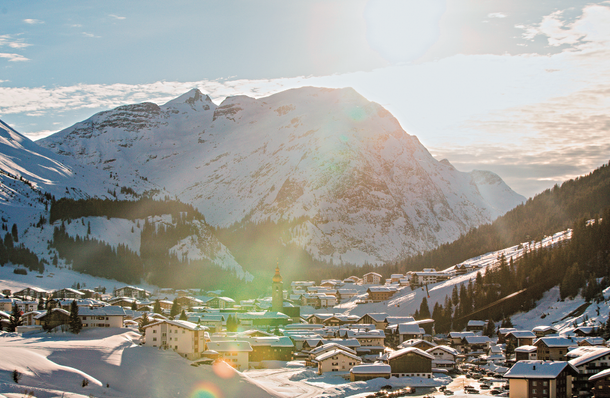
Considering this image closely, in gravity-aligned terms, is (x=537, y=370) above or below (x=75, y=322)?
below

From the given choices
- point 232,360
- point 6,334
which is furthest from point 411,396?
point 6,334

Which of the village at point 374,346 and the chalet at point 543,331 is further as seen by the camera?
the chalet at point 543,331

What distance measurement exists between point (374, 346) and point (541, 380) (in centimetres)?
3838

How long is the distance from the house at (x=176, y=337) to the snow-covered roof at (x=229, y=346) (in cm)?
297

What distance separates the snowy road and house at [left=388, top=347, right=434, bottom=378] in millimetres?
11754

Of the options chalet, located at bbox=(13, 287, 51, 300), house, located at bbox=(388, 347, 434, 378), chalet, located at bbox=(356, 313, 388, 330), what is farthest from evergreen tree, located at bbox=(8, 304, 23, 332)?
chalet, located at bbox=(356, 313, 388, 330)

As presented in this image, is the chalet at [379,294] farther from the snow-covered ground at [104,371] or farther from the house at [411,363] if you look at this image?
the snow-covered ground at [104,371]

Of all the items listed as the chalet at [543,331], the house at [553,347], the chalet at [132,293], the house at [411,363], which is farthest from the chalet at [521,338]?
the chalet at [132,293]

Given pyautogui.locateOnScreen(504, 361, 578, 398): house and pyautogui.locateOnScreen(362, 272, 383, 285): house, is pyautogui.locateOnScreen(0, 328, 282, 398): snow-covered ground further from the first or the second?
pyautogui.locateOnScreen(362, 272, 383, 285): house

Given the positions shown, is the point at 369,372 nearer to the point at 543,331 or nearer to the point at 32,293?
the point at 543,331

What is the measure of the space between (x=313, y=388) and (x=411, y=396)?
398 inches

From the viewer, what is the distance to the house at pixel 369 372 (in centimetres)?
6906

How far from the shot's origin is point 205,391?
5481 cm

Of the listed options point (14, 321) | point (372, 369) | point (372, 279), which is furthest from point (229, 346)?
point (372, 279)
